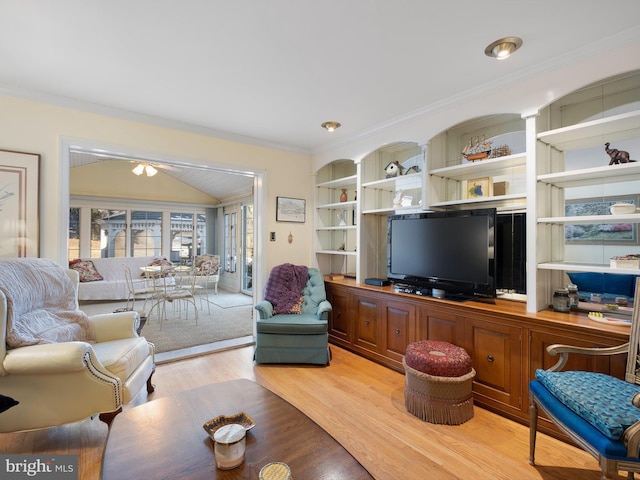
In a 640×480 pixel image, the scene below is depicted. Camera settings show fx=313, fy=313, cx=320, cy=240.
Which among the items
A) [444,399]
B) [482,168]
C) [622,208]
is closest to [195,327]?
[444,399]

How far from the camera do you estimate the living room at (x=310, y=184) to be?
6.13ft

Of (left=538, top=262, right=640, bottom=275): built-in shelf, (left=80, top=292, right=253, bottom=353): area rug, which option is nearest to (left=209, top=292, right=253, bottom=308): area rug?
(left=80, top=292, right=253, bottom=353): area rug

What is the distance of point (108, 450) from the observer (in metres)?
1.26

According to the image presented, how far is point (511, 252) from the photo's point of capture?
2484mm

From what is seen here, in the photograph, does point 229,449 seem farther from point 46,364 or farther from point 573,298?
point 573,298

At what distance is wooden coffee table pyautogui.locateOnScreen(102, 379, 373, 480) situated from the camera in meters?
1.15

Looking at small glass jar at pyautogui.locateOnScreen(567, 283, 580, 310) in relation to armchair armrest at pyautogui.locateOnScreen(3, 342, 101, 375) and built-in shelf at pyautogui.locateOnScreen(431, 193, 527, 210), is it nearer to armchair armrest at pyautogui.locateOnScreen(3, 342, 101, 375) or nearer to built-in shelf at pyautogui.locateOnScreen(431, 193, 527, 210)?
built-in shelf at pyautogui.locateOnScreen(431, 193, 527, 210)

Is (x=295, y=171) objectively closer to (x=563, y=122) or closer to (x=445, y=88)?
(x=445, y=88)

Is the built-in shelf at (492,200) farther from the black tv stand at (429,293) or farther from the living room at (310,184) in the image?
the black tv stand at (429,293)

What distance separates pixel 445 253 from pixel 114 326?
9.33 ft

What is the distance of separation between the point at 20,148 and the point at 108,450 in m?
2.64

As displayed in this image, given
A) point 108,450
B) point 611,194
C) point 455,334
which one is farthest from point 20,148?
point 611,194

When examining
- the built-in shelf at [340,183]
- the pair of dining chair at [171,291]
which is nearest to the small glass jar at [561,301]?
the built-in shelf at [340,183]

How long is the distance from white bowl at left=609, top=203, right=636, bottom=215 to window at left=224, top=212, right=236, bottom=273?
23.4 ft
